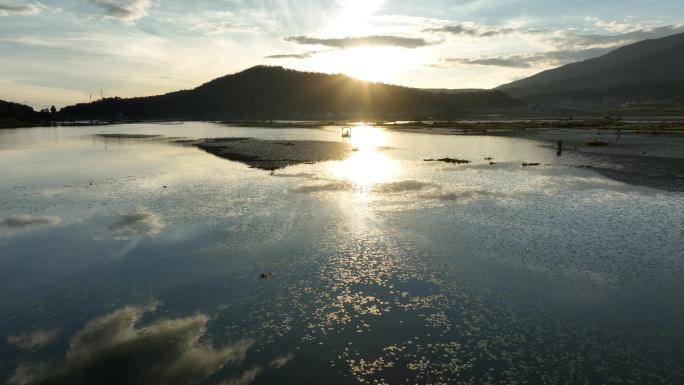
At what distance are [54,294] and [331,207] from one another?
1914 cm

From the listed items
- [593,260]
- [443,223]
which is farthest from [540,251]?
[443,223]

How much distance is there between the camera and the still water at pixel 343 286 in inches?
544

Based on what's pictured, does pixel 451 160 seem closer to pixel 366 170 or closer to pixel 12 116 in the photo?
pixel 366 170

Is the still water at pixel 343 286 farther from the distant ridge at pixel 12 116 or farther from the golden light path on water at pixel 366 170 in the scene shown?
the distant ridge at pixel 12 116

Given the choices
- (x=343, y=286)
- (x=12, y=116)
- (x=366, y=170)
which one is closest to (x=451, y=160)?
(x=366, y=170)

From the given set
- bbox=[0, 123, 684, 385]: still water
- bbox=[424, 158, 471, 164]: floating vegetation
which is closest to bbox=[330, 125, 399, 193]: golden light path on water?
bbox=[424, 158, 471, 164]: floating vegetation

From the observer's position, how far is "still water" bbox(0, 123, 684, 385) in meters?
13.8

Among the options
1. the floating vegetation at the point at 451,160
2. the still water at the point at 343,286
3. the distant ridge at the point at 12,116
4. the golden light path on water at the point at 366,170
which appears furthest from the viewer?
the distant ridge at the point at 12,116

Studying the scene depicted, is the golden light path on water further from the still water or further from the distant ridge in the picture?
the distant ridge

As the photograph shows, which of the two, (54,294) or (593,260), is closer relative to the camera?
(54,294)

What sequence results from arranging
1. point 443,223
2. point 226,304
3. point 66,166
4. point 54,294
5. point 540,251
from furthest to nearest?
point 66,166 → point 443,223 → point 540,251 → point 54,294 → point 226,304

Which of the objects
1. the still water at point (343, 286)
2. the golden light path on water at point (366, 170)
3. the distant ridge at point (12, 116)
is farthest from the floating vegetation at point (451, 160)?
the distant ridge at point (12, 116)

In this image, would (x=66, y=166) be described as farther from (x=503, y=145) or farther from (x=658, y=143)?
(x=658, y=143)

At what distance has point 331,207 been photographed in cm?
3419
